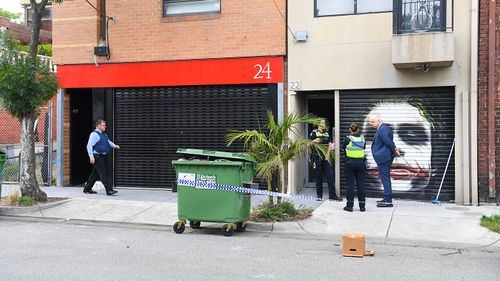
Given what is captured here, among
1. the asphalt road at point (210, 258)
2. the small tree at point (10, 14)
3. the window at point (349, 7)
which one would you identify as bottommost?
the asphalt road at point (210, 258)

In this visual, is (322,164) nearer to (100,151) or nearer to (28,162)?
(100,151)

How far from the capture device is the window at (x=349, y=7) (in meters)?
11.1

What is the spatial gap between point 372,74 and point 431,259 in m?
5.06

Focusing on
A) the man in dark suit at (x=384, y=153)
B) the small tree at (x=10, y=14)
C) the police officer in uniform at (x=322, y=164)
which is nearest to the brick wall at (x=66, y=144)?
the police officer in uniform at (x=322, y=164)

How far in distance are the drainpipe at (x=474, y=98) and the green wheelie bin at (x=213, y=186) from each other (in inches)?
186

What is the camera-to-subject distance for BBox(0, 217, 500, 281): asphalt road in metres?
5.96

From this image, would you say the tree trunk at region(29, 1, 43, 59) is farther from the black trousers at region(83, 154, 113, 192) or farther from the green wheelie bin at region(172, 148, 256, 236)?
the green wheelie bin at region(172, 148, 256, 236)

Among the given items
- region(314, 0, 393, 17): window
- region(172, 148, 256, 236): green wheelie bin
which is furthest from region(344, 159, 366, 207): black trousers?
region(314, 0, 393, 17): window

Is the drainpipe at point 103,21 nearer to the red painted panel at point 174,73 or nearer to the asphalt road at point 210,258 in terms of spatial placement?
the red painted panel at point 174,73

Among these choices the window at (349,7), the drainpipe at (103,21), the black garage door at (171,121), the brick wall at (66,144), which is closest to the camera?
the window at (349,7)

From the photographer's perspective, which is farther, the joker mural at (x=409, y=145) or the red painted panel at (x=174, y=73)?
the red painted panel at (x=174, y=73)

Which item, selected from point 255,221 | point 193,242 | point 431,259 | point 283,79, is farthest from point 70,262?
point 283,79

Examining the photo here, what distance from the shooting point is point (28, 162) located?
1046 cm

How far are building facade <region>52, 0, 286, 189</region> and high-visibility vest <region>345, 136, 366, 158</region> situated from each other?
2354 millimetres
